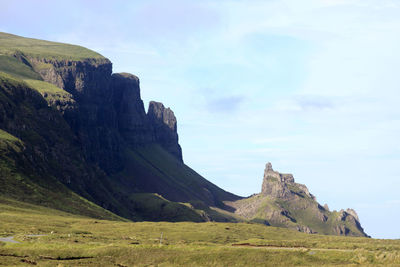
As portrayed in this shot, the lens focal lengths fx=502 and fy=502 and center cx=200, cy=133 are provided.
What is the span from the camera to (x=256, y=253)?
98.2 m

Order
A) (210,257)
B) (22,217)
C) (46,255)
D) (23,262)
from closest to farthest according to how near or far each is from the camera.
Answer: (23,262) < (46,255) < (210,257) < (22,217)

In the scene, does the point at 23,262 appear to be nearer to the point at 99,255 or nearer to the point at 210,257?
the point at 99,255

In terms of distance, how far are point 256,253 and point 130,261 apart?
25.1 metres

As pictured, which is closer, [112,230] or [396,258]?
[396,258]

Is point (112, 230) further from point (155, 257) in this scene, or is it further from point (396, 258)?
point (396, 258)

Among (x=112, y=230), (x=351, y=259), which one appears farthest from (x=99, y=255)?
(x=112, y=230)

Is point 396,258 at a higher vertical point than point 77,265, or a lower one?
higher

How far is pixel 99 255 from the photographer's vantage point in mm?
92125

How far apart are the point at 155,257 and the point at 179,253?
18.0ft

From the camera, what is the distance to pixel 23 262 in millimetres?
77875

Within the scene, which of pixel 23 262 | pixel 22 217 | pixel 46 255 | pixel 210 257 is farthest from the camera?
pixel 22 217

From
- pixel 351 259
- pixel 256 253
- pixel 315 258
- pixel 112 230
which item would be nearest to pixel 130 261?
pixel 256 253

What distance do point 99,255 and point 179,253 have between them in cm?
1485

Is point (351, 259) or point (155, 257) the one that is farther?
point (351, 259)
